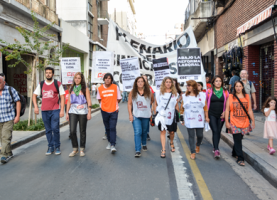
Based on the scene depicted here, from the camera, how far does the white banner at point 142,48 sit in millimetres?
8859

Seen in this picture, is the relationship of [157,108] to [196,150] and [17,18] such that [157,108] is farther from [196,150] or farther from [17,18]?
[17,18]

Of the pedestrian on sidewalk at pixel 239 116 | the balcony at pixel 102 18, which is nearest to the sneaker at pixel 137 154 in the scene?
the pedestrian on sidewalk at pixel 239 116

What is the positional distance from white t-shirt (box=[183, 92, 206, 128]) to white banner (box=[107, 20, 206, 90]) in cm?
340

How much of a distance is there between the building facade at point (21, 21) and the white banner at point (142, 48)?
16.6 ft

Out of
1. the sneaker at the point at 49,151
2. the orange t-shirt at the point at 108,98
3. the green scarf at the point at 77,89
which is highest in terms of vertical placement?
the green scarf at the point at 77,89

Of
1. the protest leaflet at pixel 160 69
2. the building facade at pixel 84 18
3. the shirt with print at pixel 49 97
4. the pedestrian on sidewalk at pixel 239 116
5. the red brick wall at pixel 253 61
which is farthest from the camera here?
the building facade at pixel 84 18

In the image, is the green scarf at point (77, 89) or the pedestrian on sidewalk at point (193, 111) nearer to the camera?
the pedestrian on sidewalk at point (193, 111)

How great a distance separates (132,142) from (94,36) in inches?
1126

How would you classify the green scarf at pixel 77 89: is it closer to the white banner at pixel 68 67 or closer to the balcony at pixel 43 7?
the white banner at pixel 68 67

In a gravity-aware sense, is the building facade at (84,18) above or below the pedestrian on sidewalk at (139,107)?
above

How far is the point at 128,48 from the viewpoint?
29.2 ft

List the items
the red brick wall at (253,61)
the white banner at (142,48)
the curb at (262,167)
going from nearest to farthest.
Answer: the curb at (262,167), the white banner at (142,48), the red brick wall at (253,61)

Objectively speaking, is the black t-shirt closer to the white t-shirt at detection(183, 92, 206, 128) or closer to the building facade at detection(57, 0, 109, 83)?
the white t-shirt at detection(183, 92, 206, 128)

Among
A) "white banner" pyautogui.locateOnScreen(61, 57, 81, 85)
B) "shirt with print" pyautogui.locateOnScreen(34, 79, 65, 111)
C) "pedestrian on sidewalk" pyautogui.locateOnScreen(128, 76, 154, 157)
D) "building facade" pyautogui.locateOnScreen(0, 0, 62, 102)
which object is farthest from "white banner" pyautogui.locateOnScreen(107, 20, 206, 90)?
"building facade" pyautogui.locateOnScreen(0, 0, 62, 102)
